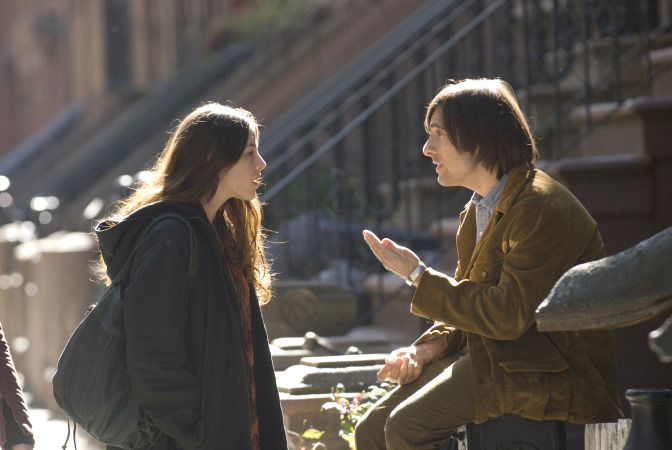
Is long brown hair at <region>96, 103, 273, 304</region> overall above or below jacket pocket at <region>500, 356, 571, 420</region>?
above

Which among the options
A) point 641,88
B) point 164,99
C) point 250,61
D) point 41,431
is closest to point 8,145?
point 164,99

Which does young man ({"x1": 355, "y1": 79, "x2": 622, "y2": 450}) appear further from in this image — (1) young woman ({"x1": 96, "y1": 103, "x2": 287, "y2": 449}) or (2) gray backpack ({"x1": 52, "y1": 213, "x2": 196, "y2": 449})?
(2) gray backpack ({"x1": 52, "y1": 213, "x2": 196, "y2": 449})

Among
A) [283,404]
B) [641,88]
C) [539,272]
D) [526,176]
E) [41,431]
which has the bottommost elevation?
[41,431]

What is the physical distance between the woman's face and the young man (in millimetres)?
415

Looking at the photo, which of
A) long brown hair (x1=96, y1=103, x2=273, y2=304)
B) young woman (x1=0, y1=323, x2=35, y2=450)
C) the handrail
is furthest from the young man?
the handrail

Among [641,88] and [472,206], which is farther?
[641,88]

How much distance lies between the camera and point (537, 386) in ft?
10.5

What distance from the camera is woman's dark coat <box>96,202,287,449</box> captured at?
9.78 ft

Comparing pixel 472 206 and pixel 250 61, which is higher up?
pixel 250 61

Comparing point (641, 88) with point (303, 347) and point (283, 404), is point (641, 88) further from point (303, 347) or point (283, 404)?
point (283, 404)

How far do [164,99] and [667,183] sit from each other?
10436 mm

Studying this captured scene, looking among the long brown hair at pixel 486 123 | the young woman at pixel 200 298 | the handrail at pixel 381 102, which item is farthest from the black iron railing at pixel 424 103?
the young woman at pixel 200 298

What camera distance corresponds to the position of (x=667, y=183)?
5836 mm

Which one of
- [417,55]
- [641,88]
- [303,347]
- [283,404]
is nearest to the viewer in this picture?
[283,404]
